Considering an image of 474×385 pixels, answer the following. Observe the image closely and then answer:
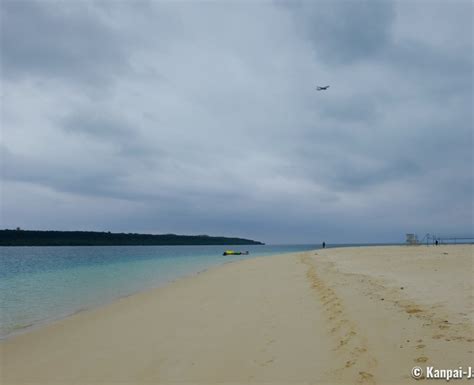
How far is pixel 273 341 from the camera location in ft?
23.2

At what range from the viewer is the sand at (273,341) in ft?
17.3

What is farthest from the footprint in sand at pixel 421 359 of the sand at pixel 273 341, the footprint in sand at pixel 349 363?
the footprint in sand at pixel 349 363

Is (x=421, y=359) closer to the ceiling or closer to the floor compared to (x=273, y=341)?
closer to the ceiling

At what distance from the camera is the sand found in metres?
5.28

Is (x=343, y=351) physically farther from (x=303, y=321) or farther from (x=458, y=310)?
(x=458, y=310)

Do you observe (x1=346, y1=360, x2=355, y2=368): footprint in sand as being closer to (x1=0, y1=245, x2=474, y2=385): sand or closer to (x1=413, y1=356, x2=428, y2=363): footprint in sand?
(x1=0, y1=245, x2=474, y2=385): sand

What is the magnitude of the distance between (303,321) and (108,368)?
4.70 m

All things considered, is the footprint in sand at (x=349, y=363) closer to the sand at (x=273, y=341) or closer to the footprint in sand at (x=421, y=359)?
the sand at (x=273, y=341)

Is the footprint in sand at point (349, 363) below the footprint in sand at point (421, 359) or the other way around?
below

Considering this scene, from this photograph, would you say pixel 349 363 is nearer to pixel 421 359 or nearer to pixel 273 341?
pixel 421 359

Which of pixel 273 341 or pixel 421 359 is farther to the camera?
pixel 273 341

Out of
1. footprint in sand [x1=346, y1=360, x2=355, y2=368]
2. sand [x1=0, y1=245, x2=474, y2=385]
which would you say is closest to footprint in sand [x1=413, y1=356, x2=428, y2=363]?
sand [x1=0, y1=245, x2=474, y2=385]

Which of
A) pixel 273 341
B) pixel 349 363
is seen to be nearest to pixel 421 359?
pixel 349 363

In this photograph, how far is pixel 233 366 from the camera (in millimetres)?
5945
